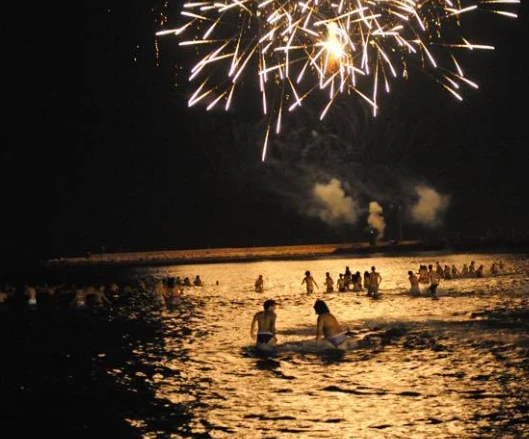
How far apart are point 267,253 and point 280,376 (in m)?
81.6

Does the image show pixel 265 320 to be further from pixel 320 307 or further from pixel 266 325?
pixel 320 307

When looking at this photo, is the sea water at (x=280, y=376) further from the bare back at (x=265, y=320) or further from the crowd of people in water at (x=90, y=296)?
the crowd of people in water at (x=90, y=296)

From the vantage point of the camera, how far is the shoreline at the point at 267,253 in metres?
92.6

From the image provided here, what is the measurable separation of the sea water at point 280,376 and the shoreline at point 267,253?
66.0m

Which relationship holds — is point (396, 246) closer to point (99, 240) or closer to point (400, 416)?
point (99, 240)

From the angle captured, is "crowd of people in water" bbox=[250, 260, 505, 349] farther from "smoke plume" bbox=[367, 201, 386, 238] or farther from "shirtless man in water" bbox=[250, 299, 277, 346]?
"smoke plume" bbox=[367, 201, 386, 238]

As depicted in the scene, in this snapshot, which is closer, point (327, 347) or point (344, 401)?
point (344, 401)

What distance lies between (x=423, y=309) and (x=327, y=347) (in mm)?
9149

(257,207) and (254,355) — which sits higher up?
(257,207)

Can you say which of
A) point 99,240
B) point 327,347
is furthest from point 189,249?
point 327,347

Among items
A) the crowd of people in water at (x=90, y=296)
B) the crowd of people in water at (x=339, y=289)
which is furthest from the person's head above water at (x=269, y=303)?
the crowd of people in water at (x=90, y=296)

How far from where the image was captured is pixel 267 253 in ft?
316

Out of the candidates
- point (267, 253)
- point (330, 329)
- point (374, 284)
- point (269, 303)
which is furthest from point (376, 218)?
point (269, 303)

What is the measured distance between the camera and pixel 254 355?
1755 cm
